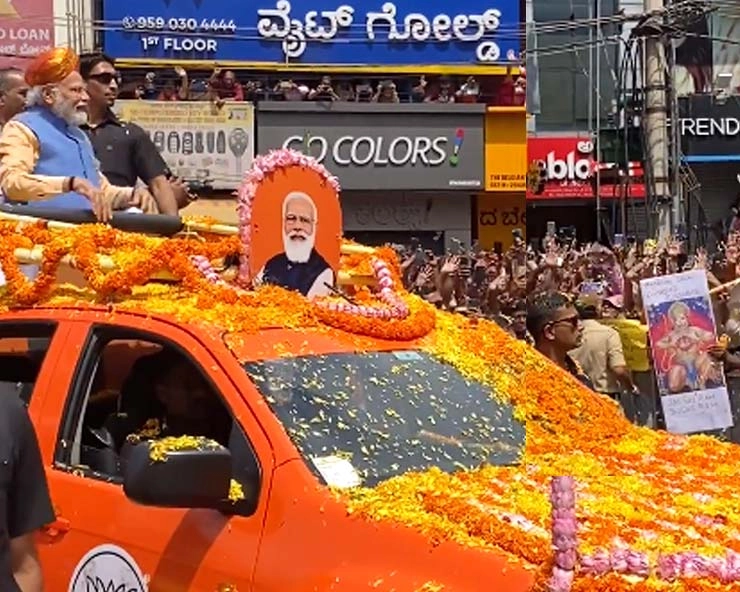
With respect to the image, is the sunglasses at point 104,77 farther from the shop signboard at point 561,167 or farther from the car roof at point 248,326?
the shop signboard at point 561,167

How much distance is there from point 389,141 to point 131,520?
2203cm

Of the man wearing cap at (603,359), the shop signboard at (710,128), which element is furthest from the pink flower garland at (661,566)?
the shop signboard at (710,128)

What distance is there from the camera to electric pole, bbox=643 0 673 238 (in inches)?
627

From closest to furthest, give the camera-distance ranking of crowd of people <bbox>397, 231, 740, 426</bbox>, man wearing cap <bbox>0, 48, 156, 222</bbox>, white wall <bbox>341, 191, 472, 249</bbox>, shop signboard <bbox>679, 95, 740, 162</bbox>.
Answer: man wearing cap <bbox>0, 48, 156, 222</bbox>, crowd of people <bbox>397, 231, 740, 426</bbox>, white wall <bbox>341, 191, 472, 249</bbox>, shop signboard <bbox>679, 95, 740, 162</bbox>

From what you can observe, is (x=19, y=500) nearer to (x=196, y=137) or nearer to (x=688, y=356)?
(x=688, y=356)

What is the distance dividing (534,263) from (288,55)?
14493 millimetres

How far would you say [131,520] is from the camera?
3.73 metres

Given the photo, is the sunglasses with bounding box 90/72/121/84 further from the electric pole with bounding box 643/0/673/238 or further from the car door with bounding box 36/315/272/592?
the electric pole with bounding box 643/0/673/238

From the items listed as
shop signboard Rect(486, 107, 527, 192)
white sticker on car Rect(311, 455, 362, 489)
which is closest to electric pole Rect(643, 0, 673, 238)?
shop signboard Rect(486, 107, 527, 192)

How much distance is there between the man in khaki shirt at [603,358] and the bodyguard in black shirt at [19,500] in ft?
19.3

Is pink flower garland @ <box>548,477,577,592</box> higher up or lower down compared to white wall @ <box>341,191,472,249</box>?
lower down

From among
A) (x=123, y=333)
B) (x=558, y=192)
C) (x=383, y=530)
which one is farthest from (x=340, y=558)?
(x=558, y=192)

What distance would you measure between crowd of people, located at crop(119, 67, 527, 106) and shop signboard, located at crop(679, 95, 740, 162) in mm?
3675

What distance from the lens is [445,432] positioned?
12.8 ft
